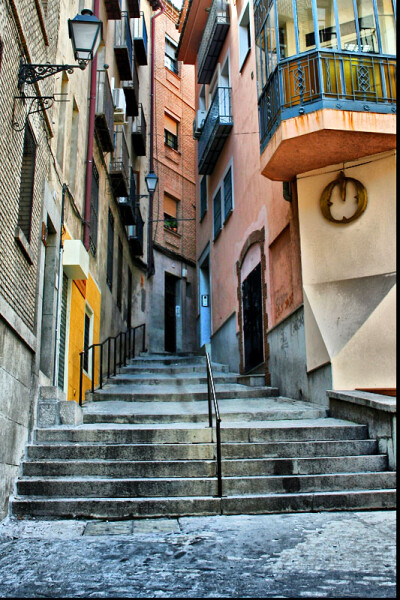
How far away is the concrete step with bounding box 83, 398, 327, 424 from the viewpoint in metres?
8.13

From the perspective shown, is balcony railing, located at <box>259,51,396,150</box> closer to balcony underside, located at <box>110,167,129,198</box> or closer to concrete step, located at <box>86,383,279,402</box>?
concrete step, located at <box>86,383,279,402</box>

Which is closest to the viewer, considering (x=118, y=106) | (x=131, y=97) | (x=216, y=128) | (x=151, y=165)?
(x=118, y=106)

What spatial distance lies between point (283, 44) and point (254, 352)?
21.4ft

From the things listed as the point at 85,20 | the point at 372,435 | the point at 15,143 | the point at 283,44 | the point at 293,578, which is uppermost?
the point at 283,44

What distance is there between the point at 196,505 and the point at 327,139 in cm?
590

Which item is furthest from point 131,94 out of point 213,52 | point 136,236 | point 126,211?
point 136,236

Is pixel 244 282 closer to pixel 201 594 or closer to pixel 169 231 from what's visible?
pixel 169 231

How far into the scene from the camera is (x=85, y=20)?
6.73 m

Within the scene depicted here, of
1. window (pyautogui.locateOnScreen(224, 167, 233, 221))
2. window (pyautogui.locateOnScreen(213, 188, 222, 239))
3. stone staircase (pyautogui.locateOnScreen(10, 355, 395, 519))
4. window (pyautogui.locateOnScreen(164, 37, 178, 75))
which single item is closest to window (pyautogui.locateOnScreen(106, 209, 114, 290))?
window (pyautogui.locateOnScreen(224, 167, 233, 221))

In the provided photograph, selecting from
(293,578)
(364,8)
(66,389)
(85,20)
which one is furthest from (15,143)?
(364,8)

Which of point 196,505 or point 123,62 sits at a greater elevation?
point 123,62

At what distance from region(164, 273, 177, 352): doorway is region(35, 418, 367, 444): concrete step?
15534mm

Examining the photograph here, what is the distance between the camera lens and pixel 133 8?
717 inches

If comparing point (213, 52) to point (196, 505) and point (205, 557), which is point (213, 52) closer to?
point (196, 505)
